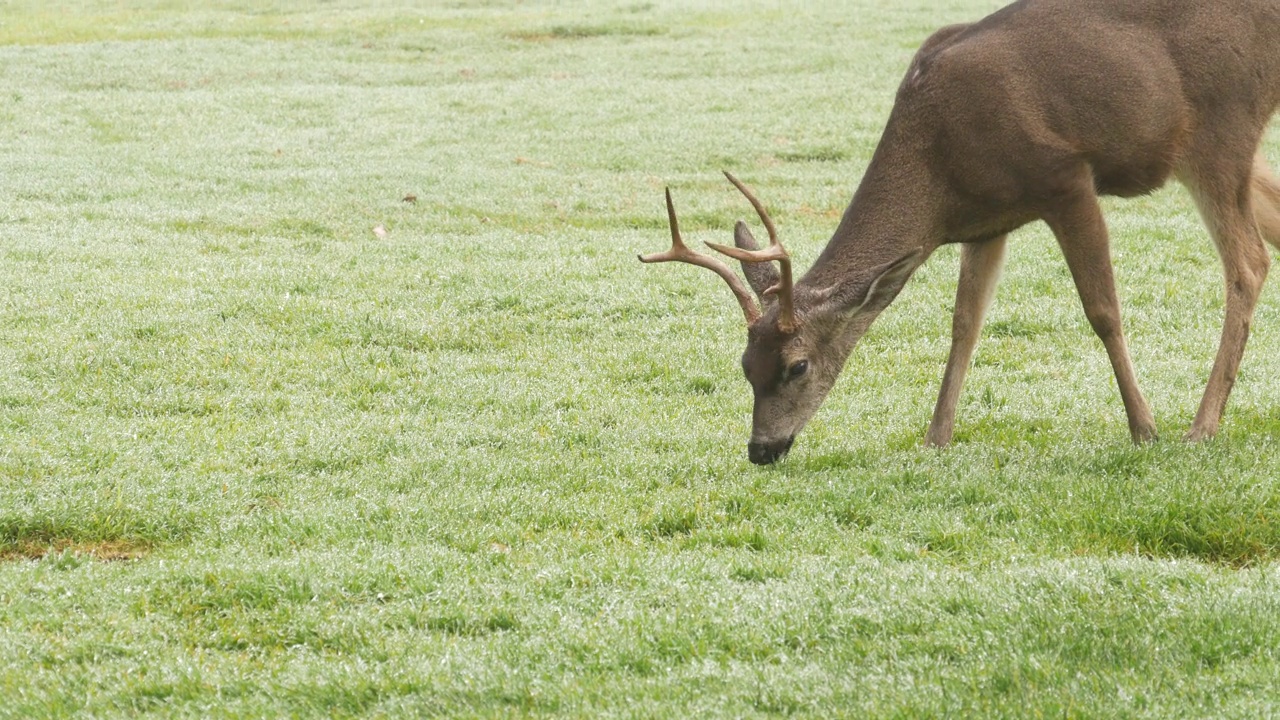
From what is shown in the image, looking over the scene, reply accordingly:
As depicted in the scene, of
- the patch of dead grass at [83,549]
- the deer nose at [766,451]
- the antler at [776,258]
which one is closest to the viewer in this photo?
the patch of dead grass at [83,549]


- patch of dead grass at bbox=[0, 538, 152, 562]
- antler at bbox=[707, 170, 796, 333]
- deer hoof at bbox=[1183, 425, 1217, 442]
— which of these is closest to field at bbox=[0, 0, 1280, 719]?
patch of dead grass at bbox=[0, 538, 152, 562]

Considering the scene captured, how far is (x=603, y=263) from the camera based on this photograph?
494 inches

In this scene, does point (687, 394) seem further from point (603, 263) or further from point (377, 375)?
point (603, 263)

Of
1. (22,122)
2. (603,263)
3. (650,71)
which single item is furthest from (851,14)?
(603,263)

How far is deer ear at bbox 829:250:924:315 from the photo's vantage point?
7492 millimetres

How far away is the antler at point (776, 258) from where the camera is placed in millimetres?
6934

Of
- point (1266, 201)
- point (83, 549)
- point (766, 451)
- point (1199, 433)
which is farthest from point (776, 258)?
point (83, 549)

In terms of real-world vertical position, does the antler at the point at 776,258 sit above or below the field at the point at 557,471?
above

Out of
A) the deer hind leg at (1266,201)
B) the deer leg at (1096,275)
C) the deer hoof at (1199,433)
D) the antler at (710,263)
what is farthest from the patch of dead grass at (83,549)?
the deer hind leg at (1266,201)

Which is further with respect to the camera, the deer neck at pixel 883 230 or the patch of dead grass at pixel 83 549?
the deer neck at pixel 883 230

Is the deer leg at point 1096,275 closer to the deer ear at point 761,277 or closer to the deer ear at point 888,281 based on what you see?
the deer ear at point 888,281

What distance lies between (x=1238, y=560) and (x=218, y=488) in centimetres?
470

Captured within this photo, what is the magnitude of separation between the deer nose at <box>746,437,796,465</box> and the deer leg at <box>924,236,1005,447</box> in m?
1.00

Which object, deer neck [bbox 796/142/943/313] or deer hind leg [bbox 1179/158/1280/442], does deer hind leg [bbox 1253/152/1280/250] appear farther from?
deer neck [bbox 796/142/943/313]
